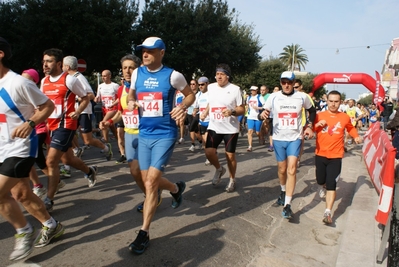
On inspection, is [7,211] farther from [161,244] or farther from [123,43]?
[123,43]

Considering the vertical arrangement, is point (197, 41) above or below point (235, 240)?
above

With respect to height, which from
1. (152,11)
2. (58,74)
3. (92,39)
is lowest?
(58,74)

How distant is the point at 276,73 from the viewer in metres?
46.2

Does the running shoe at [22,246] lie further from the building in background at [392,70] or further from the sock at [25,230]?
the building in background at [392,70]

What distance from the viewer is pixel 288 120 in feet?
15.8

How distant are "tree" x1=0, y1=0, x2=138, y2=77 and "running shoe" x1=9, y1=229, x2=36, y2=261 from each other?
1669cm

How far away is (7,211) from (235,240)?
229 cm

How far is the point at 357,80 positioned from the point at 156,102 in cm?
1927

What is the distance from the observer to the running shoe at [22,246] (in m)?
2.90

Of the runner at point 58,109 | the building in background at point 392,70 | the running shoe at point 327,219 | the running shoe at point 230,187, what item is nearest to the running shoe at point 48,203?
the runner at point 58,109

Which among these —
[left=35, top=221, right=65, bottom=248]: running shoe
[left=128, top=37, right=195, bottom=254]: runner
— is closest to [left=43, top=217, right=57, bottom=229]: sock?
[left=35, top=221, right=65, bottom=248]: running shoe

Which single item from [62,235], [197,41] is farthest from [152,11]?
[62,235]

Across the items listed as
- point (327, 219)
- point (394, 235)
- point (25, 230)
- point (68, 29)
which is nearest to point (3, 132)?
point (25, 230)

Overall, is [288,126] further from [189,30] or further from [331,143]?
[189,30]
